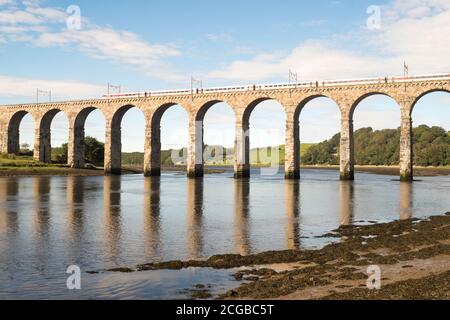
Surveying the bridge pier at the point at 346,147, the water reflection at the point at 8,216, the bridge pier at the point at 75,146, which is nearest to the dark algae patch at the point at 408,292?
the water reflection at the point at 8,216

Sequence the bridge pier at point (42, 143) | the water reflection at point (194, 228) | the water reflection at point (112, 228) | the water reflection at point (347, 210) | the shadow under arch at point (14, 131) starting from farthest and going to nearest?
the shadow under arch at point (14, 131) → the bridge pier at point (42, 143) → the water reflection at point (347, 210) → the water reflection at point (194, 228) → the water reflection at point (112, 228)

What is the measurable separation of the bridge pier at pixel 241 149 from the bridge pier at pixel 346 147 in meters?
13.9

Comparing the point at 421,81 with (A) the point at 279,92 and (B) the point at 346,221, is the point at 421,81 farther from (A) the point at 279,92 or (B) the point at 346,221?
(B) the point at 346,221

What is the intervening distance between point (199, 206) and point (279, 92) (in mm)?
37319

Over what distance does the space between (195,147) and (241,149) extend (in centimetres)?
817

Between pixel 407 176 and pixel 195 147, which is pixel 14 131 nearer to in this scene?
pixel 195 147

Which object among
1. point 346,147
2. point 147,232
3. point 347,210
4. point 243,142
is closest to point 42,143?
point 243,142

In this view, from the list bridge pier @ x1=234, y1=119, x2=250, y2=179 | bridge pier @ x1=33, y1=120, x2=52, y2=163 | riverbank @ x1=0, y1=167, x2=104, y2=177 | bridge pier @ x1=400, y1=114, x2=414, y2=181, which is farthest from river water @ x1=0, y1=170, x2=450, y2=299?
bridge pier @ x1=33, y1=120, x2=52, y2=163

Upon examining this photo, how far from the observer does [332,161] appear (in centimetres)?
16675

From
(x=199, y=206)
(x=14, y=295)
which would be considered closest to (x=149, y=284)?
(x=14, y=295)

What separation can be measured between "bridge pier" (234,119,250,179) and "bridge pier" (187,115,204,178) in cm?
653

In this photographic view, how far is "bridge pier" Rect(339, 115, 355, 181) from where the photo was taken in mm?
60844

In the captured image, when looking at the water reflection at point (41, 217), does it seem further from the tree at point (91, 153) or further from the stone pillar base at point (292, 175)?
the tree at point (91, 153)

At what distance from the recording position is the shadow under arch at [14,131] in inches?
3546
